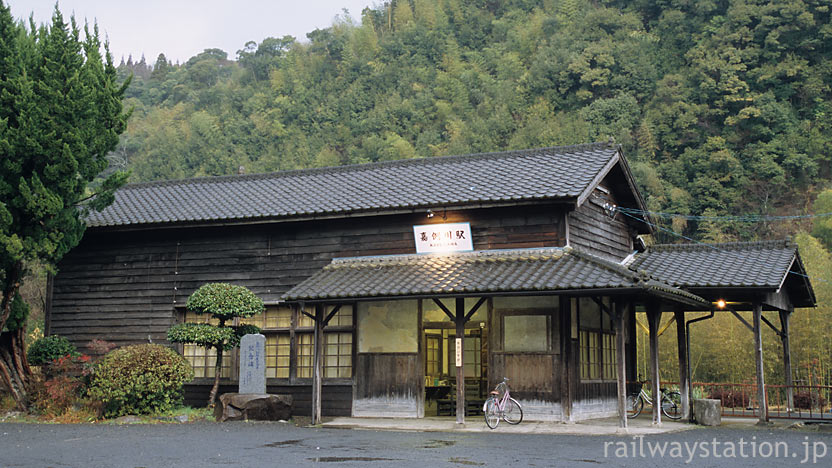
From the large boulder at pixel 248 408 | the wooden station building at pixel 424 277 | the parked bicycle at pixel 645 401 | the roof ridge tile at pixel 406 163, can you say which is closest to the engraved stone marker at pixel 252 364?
the large boulder at pixel 248 408

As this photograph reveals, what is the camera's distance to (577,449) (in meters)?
10.2

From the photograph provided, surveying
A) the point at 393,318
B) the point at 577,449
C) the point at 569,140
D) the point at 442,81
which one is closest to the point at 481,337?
the point at 393,318

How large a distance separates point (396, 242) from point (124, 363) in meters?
5.49

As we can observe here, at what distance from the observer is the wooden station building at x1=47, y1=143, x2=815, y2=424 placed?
13969 mm

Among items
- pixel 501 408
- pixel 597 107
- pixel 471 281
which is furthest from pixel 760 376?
pixel 597 107

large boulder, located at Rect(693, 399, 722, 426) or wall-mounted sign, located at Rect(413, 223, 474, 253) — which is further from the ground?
wall-mounted sign, located at Rect(413, 223, 474, 253)

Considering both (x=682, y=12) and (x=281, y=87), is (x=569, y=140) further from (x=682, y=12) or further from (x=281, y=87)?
(x=281, y=87)

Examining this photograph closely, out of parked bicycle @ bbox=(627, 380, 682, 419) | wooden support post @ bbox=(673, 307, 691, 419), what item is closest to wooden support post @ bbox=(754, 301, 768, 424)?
wooden support post @ bbox=(673, 307, 691, 419)

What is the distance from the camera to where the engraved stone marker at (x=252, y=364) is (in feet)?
49.3

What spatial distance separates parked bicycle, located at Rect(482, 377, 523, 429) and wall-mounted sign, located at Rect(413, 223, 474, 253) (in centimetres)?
266

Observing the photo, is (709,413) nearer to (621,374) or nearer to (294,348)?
(621,374)

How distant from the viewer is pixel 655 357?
1382 centimetres

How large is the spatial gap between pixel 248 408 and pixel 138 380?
211cm

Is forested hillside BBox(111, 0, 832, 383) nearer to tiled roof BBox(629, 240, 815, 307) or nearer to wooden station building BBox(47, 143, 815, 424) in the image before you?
tiled roof BBox(629, 240, 815, 307)
